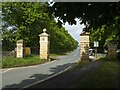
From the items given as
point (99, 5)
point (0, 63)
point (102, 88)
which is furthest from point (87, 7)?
point (0, 63)

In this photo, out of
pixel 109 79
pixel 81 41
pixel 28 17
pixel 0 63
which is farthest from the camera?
pixel 28 17

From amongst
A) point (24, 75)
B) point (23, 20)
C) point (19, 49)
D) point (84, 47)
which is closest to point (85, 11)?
point (24, 75)

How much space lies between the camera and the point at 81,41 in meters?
35.4

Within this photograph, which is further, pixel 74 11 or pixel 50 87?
pixel 50 87

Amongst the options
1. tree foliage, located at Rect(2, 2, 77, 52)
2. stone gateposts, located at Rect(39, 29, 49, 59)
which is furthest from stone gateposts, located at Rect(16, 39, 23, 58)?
tree foliage, located at Rect(2, 2, 77, 52)

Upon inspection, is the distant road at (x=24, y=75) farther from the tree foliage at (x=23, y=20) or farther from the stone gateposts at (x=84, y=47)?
the tree foliage at (x=23, y=20)

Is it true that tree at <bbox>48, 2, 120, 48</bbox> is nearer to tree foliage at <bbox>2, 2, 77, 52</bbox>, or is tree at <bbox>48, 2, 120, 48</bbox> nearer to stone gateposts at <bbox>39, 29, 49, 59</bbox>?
stone gateposts at <bbox>39, 29, 49, 59</bbox>

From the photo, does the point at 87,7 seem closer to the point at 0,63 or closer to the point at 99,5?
the point at 99,5

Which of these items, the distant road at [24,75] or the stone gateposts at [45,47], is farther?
the stone gateposts at [45,47]

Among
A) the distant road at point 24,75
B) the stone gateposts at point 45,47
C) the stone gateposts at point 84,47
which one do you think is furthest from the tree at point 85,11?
the stone gateposts at point 45,47

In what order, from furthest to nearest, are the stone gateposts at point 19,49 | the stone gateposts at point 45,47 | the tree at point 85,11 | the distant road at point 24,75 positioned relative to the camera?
the stone gateposts at point 45,47 → the stone gateposts at point 19,49 → the distant road at point 24,75 → the tree at point 85,11

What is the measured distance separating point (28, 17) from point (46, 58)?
1726 centimetres

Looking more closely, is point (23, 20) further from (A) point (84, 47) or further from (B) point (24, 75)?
(B) point (24, 75)

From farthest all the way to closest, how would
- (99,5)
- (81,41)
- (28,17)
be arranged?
1. (28,17)
2. (81,41)
3. (99,5)
